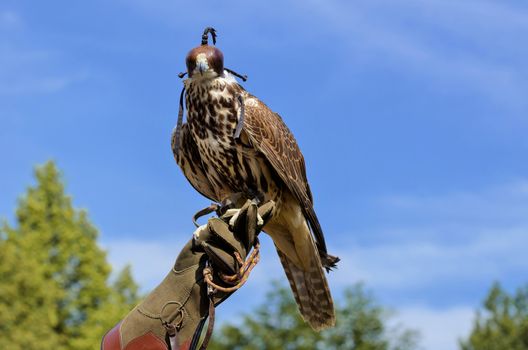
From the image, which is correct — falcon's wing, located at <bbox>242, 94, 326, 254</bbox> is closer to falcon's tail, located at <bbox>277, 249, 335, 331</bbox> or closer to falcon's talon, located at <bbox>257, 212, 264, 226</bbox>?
falcon's tail, located at <bbox>277, 249, 335, 331</bbox>

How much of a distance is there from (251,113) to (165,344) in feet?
5.55

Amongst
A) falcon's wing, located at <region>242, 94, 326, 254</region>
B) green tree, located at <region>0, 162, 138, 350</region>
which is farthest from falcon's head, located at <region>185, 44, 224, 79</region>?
green tree, located at <region>0, 162, 138, 350</region>

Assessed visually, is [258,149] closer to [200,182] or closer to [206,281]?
[200,182]

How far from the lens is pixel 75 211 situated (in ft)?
76.5

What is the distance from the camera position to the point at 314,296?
533cm

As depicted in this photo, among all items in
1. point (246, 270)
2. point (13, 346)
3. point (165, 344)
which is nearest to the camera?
point (165, 344)

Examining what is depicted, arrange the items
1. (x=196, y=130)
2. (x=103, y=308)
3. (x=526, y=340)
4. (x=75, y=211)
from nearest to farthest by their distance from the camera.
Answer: (x=196, y=130) → (x=103, y=308) → (x=75, y=211) → (x=526, y=340)

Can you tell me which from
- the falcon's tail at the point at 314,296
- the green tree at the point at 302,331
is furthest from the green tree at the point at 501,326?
the falcon's tail at the point at 314,296

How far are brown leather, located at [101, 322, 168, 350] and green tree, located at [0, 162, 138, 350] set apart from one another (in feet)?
49.9

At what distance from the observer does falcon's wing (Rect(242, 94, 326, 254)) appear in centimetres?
499

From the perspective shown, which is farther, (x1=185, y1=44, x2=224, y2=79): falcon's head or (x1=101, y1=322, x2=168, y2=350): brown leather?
(x1=185, y1=44, x2=224, y2=79): falcon's head

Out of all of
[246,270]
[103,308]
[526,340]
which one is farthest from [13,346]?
[526,340]

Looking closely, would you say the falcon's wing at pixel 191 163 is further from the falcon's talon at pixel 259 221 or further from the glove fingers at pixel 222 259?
the glove fingers at pixel 222 259

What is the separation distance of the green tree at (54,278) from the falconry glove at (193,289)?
15100 mm
